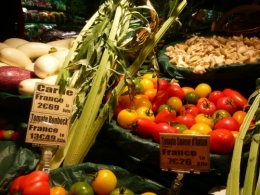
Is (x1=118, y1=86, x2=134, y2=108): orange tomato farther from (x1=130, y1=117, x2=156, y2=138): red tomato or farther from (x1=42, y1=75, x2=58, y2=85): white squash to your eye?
(x1=42, y1=75, x2=58, y2=85): white squash

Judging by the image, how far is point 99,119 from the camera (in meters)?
1.50

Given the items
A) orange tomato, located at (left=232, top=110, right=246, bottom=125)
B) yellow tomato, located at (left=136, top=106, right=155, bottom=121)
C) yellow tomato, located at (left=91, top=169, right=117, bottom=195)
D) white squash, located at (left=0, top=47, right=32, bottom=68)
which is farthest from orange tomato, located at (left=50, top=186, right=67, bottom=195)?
white squash, located at (left=0, top=47, right=32, bottom=68)

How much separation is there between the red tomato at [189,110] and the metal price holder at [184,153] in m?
0.48

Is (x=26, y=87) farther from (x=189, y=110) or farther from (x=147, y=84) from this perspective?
(x=189, y=110)

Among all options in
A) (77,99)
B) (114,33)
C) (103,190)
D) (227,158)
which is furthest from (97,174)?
(114,33)

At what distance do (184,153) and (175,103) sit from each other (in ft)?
1.90

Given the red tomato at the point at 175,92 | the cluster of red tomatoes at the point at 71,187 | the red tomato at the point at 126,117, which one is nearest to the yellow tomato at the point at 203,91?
the red tomato at the point at 175,92

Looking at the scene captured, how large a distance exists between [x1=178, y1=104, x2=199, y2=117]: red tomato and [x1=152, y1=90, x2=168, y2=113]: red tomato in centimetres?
11

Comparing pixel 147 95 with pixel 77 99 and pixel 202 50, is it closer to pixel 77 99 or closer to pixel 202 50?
pixel 77 99

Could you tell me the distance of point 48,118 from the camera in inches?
52.6

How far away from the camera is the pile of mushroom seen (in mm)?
2002

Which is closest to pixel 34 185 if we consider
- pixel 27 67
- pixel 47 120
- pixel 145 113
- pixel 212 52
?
pixel 47 120

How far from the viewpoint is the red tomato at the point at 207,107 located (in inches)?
66.5

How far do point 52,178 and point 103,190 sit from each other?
25cm
